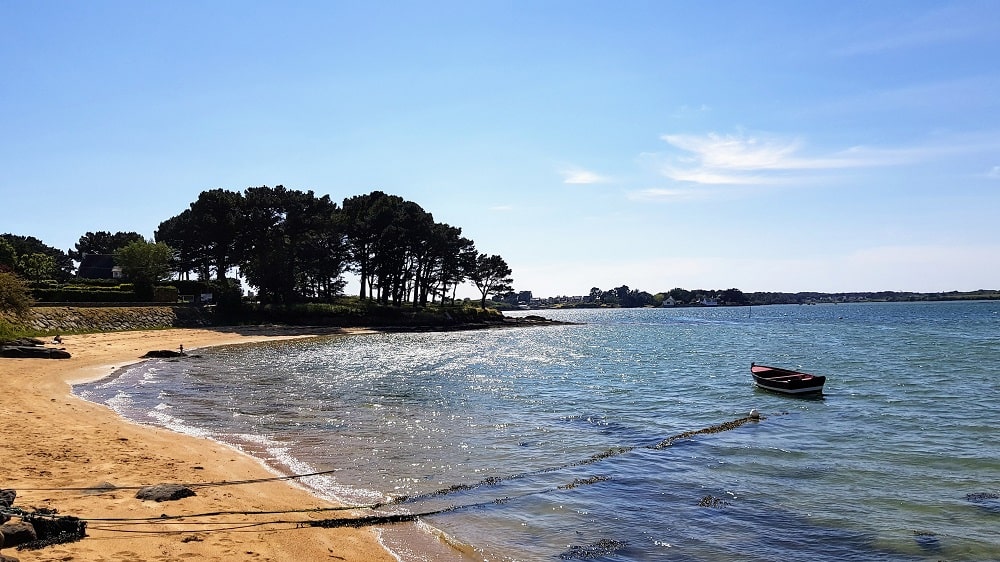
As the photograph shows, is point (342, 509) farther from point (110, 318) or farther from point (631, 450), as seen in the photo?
point (110, 318)

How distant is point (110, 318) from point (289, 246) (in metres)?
27.7

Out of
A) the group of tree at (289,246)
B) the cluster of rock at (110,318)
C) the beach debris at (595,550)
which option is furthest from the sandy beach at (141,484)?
the group of tree at (289,246)

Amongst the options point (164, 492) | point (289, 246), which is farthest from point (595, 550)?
point (289, 246)

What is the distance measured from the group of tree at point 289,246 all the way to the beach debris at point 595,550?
7461 cm

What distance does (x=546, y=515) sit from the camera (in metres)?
12.3

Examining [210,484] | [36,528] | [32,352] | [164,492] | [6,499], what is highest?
[6,499]

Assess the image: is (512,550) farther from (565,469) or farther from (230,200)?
(230,200)

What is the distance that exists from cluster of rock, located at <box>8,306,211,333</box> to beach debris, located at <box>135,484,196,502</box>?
1787 inches

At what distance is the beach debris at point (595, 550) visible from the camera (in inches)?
405

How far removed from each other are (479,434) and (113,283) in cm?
7229

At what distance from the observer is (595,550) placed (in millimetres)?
10547

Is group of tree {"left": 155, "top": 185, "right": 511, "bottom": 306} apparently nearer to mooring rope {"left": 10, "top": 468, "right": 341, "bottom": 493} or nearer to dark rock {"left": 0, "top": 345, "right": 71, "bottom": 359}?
dark rock {"left": 0, "top": 345, "right": 71, "bottom": 359}

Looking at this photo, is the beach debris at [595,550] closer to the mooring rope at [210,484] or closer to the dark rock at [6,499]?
the mooring rope at [210,484]

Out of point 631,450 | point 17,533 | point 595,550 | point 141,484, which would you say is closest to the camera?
point 17,533
